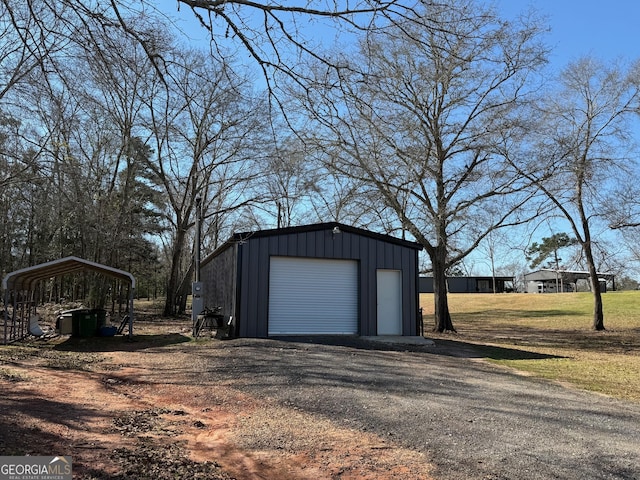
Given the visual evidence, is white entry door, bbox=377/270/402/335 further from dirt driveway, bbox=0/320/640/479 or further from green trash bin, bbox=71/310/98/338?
green trash bin, bbox=71/310/98/338

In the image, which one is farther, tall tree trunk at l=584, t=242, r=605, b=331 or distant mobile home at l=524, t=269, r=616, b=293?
distant mobile home at l=524, t=269, r=616, b=293

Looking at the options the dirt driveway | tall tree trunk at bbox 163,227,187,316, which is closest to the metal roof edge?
the dirt driveway

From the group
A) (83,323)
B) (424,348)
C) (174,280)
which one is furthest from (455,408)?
(174,280)

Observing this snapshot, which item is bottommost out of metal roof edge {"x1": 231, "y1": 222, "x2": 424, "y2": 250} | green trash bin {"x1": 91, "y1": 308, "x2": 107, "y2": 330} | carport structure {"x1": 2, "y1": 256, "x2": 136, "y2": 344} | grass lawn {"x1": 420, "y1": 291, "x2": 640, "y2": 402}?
grass lawn {"x1": 420, "y1": 291, "x2": 640, "y2": 402}

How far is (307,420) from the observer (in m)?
5.54

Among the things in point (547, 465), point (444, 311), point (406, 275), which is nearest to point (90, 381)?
point (547, 465)

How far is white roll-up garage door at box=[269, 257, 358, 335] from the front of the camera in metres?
14.1

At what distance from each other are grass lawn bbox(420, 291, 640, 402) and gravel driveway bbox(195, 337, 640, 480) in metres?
1.28

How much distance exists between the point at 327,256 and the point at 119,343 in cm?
639

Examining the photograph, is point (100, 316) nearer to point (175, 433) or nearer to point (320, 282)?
point (320, 282)

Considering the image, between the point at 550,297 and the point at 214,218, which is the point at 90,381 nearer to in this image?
the point at 214,218

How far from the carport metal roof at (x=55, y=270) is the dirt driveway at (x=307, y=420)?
3185 millimetres

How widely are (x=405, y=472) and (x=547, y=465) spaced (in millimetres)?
1271

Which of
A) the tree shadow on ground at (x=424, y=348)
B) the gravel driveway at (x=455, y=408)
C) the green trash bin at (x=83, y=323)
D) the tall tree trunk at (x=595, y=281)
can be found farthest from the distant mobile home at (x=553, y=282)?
the green trash bin at (x=83, y=323)
